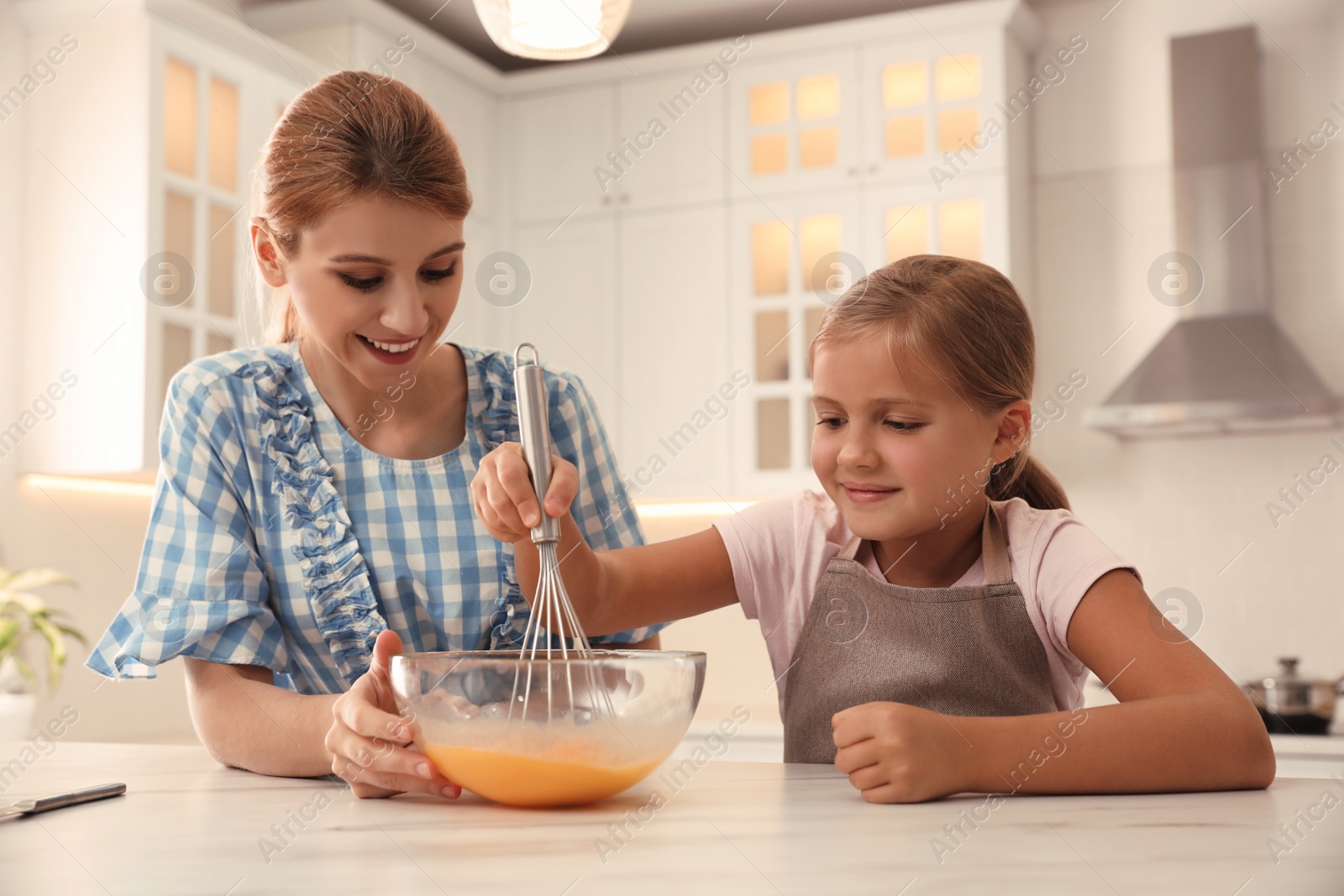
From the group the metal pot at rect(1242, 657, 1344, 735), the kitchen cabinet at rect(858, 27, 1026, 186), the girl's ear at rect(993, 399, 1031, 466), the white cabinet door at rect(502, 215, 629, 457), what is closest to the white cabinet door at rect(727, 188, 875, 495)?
the kitchen cabinet at rect(858, 27, 1026, 186)

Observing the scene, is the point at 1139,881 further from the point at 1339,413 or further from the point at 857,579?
the point at 1339,413

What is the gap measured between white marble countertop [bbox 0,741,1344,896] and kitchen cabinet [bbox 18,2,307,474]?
177 cm

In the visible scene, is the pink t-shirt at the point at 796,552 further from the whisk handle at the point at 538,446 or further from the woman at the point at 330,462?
the whisk handle at the point at 538,446

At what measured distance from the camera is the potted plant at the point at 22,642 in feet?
7.10

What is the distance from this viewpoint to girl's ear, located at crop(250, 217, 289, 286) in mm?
1093

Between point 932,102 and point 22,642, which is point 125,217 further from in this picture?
point 932,102

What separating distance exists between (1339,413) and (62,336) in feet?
9.33

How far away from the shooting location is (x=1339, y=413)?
2797 millimetres

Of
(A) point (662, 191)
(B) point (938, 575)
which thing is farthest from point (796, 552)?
(A) point (662, 191)

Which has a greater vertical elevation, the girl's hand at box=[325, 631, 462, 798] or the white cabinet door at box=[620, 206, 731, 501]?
the white cabinet door at box=[620, 206, 731, 501]

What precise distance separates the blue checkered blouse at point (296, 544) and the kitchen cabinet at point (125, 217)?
1.44 meters

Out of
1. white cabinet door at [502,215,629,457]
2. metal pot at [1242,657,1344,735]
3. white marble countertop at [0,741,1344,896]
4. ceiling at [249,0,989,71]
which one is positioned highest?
ceiling at [249,0,989,71]

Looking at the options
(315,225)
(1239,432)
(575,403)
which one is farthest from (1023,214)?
(315,225)

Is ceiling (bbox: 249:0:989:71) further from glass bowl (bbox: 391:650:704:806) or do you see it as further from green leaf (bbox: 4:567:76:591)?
glass bowl (bbox: 391:650:704:806)
